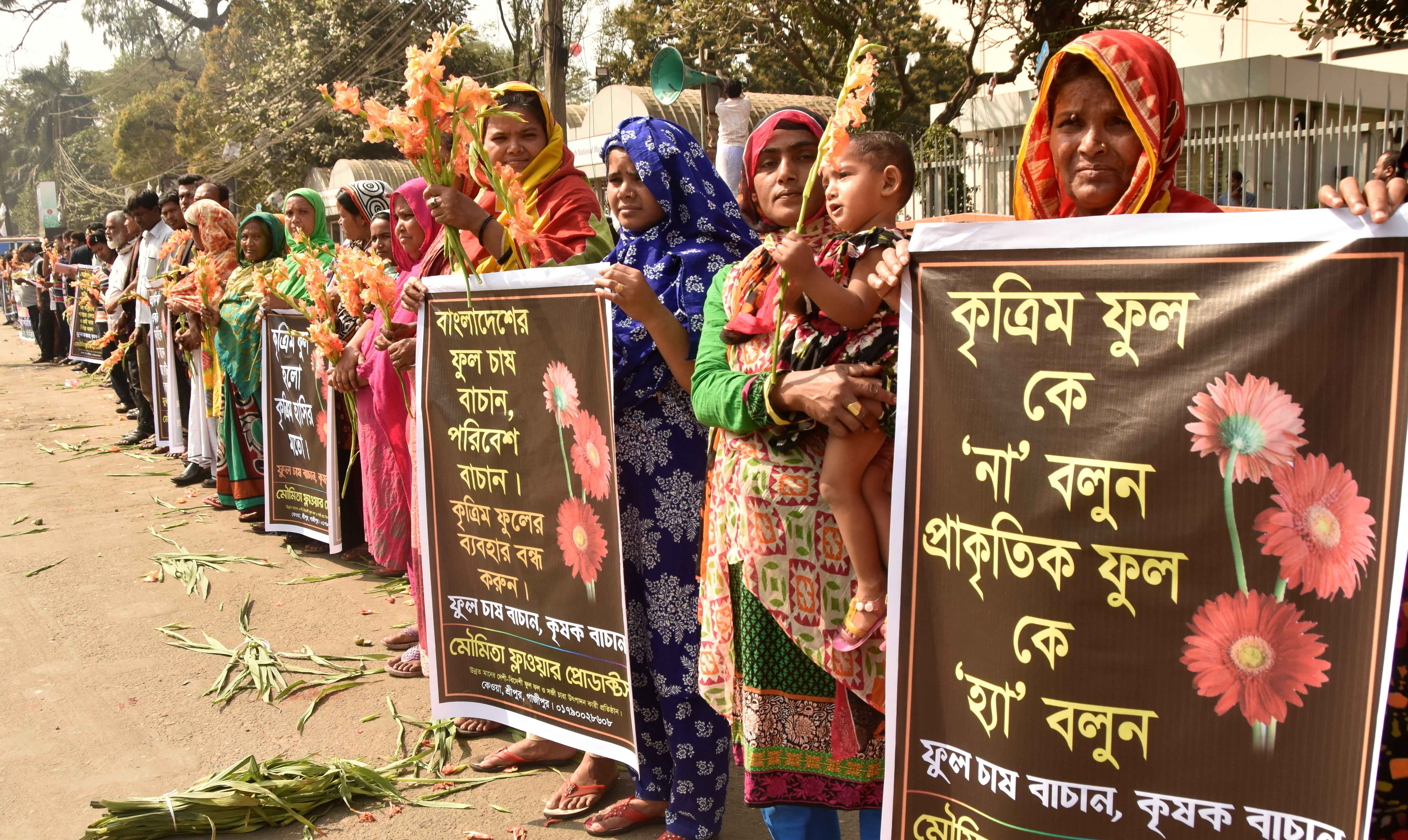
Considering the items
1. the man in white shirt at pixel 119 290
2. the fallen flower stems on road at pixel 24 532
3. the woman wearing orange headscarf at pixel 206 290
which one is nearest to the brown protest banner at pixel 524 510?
the woman wearing orange headscarf at pixel 206 290

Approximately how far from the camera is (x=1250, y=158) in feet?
33.7

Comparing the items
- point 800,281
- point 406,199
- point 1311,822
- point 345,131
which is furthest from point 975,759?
point 345,131

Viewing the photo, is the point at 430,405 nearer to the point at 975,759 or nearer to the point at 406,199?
the point at 406,199

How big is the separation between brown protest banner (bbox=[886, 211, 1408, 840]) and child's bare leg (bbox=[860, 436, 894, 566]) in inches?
4.5

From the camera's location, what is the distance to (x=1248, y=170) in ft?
33.7

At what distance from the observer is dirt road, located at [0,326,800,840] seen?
10.8ft

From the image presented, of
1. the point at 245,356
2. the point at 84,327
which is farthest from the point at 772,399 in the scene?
the point at 84,327

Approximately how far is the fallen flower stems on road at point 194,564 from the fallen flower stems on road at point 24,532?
142 cm

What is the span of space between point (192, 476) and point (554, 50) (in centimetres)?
475

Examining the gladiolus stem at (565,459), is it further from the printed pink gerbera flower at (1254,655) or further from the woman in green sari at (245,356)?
the woman in green sari at (245,356)

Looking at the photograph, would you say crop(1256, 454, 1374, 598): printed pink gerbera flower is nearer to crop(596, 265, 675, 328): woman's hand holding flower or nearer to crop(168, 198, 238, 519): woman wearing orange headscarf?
crop(596, 265, 675, 328): woman's hand holding flower

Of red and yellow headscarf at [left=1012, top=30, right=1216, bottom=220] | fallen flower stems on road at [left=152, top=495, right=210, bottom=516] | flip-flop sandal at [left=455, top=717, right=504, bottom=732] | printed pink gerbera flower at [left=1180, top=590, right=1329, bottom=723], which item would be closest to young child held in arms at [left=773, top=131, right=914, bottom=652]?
red and yellow headscarf at [left=1012, top=30, right=1216, bottom=220]

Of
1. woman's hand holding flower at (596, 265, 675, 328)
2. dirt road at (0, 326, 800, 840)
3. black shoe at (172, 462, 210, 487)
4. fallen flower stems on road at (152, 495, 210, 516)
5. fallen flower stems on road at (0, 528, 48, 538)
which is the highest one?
woman's hand holding flower at (596, 265, 675, 328)

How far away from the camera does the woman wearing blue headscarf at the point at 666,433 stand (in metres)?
2.72
